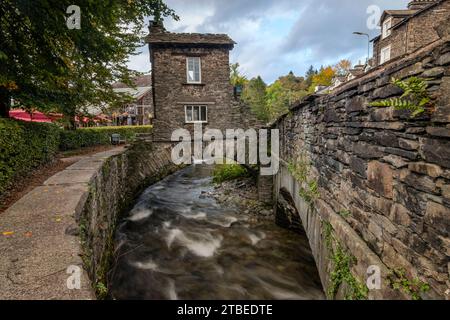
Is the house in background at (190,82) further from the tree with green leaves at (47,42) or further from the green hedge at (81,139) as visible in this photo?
the tree with green leaves at (47,42)

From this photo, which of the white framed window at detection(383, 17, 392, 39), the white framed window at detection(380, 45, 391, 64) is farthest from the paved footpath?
the white framed window at detection(383, 17, 392, 39)

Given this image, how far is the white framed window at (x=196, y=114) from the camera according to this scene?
18938 mm

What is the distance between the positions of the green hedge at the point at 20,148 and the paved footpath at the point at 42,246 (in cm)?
70

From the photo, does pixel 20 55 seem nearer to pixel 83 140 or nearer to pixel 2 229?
pixel 2 229

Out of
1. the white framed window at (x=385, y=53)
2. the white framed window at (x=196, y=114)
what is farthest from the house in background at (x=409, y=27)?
the white framed window at (x=196, y=114)

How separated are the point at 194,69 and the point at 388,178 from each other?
17.9 m

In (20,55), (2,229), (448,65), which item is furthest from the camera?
(20,55)

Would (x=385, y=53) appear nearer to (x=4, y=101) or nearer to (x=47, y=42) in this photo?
(x=47, y=42)

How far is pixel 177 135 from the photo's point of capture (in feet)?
61.0

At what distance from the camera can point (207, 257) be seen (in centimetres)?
756
